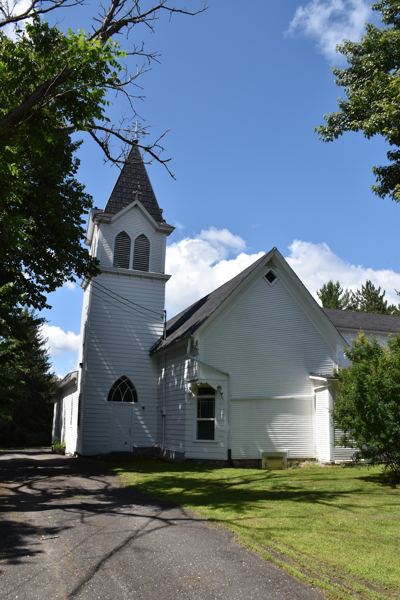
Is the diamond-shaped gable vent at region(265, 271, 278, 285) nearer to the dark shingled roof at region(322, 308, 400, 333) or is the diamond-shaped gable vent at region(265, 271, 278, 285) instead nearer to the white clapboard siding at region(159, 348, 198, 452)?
the white clapboard siding at region(159, 348, 198, 452)

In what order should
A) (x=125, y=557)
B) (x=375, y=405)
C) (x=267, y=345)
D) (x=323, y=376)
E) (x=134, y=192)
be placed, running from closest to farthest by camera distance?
(x=125, y=557), (x=375, y=405), (x=323, y=376), (x=267, y=345), (x=134, y=192)

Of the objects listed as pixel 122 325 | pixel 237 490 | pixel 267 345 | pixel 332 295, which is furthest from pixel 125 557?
pixel 332 295

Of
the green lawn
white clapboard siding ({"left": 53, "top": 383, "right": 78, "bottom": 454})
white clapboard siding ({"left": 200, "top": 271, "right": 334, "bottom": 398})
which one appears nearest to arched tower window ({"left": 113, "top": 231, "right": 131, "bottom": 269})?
white clapboard siding ({"left": 200, "top": 271, "right": 334, "bottom": 398})

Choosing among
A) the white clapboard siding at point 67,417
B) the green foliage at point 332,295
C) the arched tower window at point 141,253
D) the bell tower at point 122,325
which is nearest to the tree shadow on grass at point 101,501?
the bell tower at point 122,325

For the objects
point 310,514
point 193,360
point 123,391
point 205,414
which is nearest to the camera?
point 310,514

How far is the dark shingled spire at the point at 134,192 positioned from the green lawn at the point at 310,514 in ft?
41.0

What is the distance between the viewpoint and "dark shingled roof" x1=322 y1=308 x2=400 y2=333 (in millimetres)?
27031

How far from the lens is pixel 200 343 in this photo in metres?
17.2

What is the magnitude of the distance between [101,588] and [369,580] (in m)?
2.85

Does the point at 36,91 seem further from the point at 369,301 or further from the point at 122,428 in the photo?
the point at 369,301

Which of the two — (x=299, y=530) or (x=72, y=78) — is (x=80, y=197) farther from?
(x=299, y=530)

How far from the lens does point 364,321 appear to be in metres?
28.2

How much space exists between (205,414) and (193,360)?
2.03 m

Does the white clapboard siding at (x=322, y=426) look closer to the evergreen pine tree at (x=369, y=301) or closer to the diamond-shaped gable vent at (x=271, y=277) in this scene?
the diamond-shaped gable vent at (x=271, y=277)
